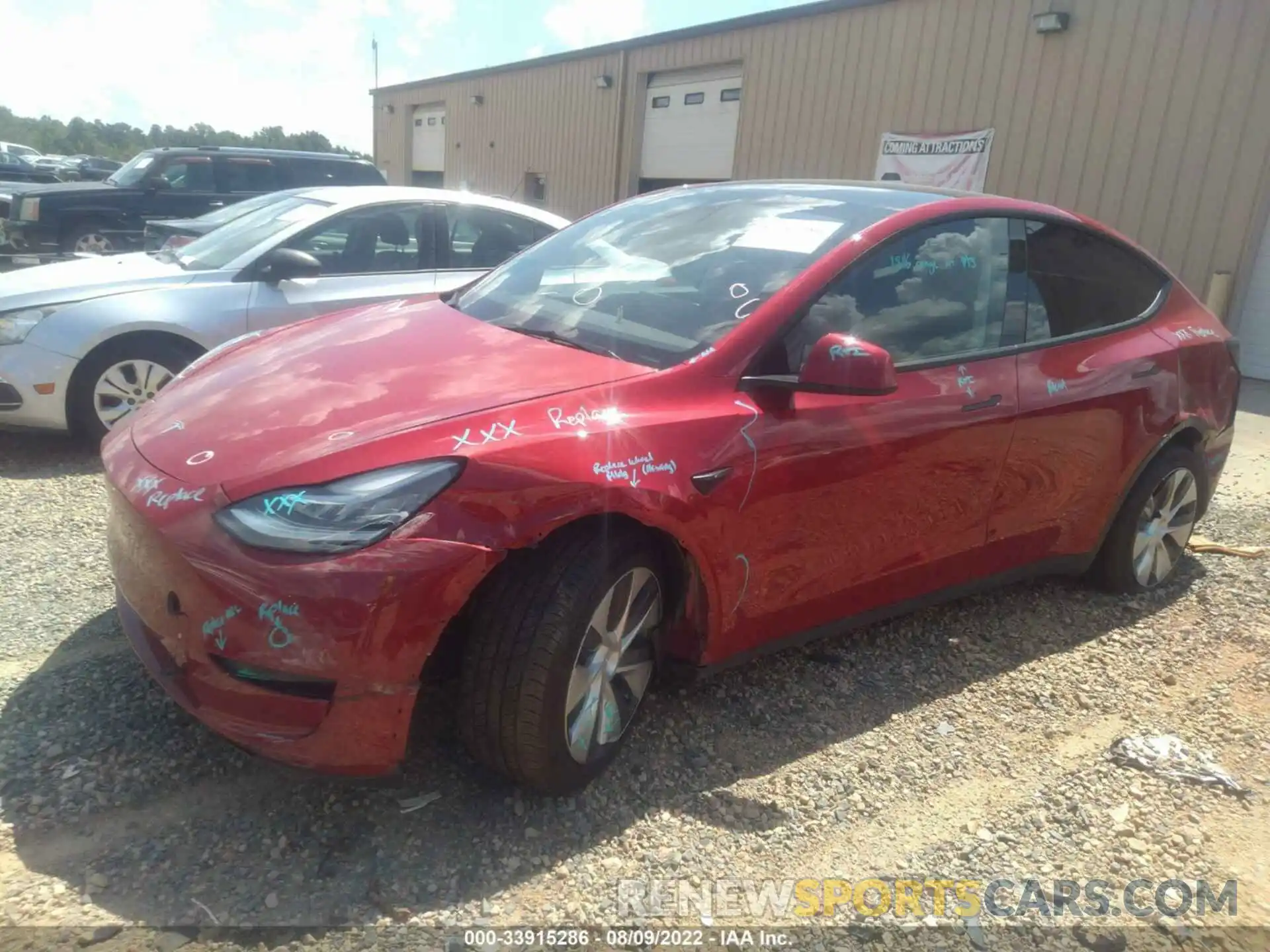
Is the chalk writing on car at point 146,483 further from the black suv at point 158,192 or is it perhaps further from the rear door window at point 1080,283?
the black suv at point 158,192

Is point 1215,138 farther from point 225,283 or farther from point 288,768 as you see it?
point 288,768

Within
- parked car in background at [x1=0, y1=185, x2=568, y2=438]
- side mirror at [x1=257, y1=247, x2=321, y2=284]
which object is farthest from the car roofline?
side mirror at [x1=257, y1=247, x2=321, y2=284]

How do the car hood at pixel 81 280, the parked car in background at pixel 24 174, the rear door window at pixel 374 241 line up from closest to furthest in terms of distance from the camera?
the car hood at pixel 81 280
the rear door window at pixel 374 241
the parked car in background at pixel 24 174

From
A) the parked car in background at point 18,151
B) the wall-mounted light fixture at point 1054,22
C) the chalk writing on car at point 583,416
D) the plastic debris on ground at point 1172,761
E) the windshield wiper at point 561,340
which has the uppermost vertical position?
the wall-mounted light fixture at point 1054,22

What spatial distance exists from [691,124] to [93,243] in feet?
30.1

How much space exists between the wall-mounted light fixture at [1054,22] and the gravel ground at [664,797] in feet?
28.9

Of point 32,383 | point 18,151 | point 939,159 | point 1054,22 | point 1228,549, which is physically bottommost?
point 1228,549

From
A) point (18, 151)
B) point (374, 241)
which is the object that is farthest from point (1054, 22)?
point (18, 151)

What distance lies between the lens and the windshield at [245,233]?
211 inches

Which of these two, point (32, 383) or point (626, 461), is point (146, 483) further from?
point (32, 383)

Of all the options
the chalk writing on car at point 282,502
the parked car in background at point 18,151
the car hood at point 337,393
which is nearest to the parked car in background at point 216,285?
the car hood at point 337,393

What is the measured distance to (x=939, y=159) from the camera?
37.8 feet

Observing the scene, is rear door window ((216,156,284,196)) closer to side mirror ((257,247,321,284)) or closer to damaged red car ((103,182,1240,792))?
side mirror ((257,247,321,284))
